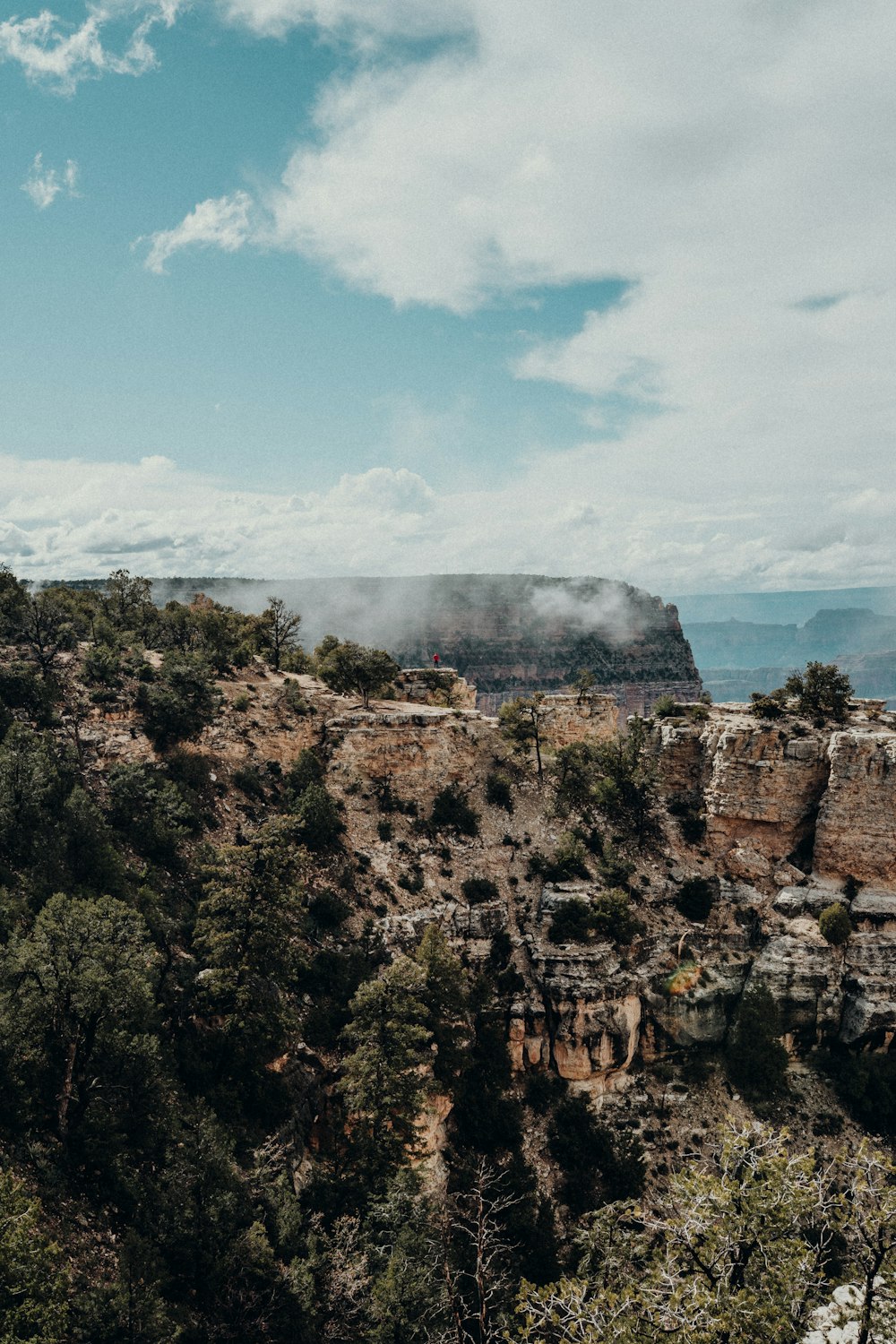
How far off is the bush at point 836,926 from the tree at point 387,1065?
32.1 metres

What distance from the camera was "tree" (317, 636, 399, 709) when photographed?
69375 millimetres

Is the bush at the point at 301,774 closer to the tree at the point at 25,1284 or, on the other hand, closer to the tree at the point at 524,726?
the tree at the point at 524,726

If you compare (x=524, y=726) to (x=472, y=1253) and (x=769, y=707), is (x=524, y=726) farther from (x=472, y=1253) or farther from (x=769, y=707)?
(x=472, y=1253)

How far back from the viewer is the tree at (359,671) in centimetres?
6938

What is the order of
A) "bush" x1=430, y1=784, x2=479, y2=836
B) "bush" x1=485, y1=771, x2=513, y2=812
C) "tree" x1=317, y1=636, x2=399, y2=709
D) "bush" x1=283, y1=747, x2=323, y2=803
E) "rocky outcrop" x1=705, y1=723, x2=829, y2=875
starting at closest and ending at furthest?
"bush" x1=283, y1=747, x2=323, y2=803
"rocky outcrop" x1=705, y1=723, x2=829, y2=875
"bush" x1=430, y1=784, x2=479, y2=836
"bush" x1=485, y1=771, x2=513, y2=812
"tree" x1=317, y1=636, x2=399, y2=709

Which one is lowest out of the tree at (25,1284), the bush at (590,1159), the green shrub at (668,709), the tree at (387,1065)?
the bush at (590,1159)

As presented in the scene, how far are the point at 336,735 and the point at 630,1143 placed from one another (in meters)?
36.5

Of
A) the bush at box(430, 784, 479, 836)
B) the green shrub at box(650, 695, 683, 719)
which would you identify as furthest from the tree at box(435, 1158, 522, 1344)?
the green shrub at box(650, 695, 683, 719)

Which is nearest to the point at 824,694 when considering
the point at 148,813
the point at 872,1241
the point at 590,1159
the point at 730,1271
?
the point at 590,1159

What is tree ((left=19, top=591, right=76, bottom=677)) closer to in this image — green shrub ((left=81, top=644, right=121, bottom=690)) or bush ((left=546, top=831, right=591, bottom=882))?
green shrub ((left=81, top=644, right=121, bottom=690))

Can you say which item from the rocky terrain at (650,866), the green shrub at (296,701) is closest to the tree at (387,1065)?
the rocky terrain at (650,866)

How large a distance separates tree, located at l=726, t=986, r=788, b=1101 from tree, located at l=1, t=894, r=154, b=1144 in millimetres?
39792

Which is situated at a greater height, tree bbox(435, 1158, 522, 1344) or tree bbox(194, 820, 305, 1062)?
tree bbox(194, 820, 305, 1062)

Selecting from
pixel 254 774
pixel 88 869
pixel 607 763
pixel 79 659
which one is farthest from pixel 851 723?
pixel 79 659
